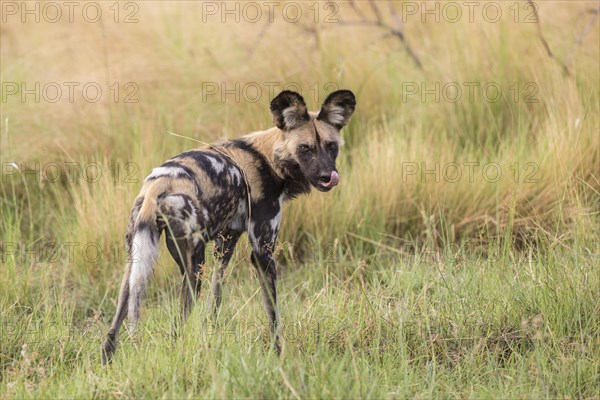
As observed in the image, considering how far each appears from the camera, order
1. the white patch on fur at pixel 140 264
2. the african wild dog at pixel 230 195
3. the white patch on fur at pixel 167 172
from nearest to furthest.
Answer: the white patch on fur at pixel 140 264, the african wild dog at pixel 230 195, the white patch on fur at pixel 167 172

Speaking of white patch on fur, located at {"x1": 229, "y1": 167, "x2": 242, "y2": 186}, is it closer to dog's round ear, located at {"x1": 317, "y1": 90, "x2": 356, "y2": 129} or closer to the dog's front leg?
the dog's front leg

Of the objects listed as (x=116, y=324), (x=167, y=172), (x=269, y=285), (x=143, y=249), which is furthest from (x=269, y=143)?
(x=116, y=324)

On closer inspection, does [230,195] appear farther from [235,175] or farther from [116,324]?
[116,324]

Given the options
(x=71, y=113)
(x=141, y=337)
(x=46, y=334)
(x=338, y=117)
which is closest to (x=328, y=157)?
(x=338, y=117)

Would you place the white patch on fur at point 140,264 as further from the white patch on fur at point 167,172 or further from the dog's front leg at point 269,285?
the dog's front leg at point 269,285

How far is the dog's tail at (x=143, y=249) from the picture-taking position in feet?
12.9

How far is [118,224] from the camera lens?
19.9 feet

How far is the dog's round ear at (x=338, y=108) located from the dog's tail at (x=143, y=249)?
126 centimetres

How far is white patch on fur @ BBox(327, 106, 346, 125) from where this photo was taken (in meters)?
5.00

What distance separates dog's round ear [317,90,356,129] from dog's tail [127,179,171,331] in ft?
4.12

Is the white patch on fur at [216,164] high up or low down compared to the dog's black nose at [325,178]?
up

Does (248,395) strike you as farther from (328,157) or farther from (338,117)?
(338,117)

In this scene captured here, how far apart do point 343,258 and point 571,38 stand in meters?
3.20

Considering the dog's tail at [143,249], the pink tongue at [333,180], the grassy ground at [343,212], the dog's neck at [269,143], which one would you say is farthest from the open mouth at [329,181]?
the dog's tail at [143,249]
